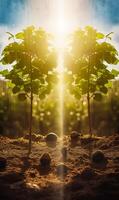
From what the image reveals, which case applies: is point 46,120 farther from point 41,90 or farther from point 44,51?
point 44,51

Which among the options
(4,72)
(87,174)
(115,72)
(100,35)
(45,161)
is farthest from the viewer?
(115,72)

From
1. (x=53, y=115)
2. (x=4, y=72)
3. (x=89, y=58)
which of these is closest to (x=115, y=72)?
(x=89, y=58)

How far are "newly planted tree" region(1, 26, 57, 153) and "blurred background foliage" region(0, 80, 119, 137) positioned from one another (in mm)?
3452

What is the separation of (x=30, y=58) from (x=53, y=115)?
177 inches

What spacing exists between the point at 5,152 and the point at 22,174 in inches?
98.7

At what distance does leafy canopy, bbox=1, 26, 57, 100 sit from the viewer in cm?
1399

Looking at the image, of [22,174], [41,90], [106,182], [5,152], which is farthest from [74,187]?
[41,90]

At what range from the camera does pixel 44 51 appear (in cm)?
1411

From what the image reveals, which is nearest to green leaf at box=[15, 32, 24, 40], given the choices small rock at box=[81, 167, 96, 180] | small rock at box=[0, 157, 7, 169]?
small rock at box=[0, 157, 7, 169]

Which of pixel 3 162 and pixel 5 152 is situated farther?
pixel 5 152

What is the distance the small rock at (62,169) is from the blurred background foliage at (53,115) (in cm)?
591

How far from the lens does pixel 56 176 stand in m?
11.5

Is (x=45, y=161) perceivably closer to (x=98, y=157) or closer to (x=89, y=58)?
(x=98, y=157)

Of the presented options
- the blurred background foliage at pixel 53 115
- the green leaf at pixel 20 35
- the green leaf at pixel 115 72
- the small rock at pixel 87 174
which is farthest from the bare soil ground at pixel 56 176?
the green leaf at pixel 20 35
